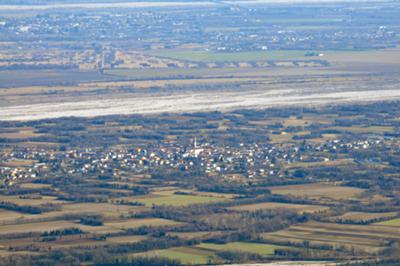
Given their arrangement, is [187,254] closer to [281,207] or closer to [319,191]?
[281,207]

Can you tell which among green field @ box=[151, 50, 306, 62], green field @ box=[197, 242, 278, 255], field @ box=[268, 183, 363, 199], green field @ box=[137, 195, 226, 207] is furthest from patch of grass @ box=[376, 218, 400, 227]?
green field @ box=[151, 50, 306, 62]

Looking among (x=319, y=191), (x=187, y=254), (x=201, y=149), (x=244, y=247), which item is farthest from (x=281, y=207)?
(x=201, y=149)

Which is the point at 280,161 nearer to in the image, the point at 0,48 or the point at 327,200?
the point at 327,200

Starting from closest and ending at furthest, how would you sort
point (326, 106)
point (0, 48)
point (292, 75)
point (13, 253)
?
1. point (13, 253)
2. point (326, 106)
3. point (292, 75)
4. point (0, 48)

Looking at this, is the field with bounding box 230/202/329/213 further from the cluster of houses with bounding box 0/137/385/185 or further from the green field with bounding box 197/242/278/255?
the cluster of houses with bounding box 0/137/385/185

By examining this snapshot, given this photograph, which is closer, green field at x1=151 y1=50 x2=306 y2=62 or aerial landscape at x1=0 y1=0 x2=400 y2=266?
aerial landscape at x1=0 y1=0 x2=400 y2=266

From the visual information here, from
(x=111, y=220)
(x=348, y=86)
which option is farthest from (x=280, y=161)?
(x=348, y=86)

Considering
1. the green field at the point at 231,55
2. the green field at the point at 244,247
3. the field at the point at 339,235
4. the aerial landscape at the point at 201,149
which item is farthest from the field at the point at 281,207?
the green field at the point at 231,55
